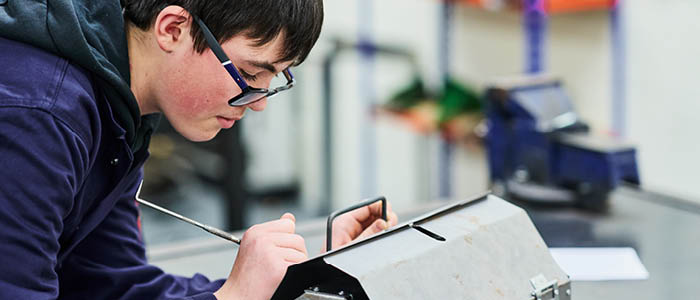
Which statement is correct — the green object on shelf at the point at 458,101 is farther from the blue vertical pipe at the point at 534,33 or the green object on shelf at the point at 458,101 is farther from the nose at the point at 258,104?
the nose at the point at 258,104

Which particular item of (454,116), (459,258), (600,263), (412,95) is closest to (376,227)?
(459,258)

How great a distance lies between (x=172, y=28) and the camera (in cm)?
84

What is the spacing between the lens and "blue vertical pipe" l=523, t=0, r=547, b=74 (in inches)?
92.3

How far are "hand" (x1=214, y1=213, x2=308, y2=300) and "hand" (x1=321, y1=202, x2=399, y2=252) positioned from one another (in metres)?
0.17

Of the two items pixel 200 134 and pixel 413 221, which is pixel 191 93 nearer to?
pixel 200 134

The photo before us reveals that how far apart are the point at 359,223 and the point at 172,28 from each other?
398mm

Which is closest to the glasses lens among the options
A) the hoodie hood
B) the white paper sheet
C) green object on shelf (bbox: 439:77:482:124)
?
the hoodie hood

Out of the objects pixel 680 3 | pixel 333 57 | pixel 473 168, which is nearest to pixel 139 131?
pixel 680 3

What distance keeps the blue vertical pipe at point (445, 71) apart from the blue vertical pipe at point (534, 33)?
646mm

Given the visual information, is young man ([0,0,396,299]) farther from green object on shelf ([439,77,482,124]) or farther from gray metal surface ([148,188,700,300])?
green object on shelf ([439,77,482,124])

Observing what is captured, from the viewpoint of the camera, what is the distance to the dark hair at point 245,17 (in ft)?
2.70

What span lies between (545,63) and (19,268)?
203 centimetres

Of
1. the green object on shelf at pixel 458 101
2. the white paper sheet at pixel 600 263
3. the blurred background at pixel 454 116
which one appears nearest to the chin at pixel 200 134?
the white paper sheet at pixel 600 263

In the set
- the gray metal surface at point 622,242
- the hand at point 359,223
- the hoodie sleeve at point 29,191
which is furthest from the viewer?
the gray metal surface at point 622,242
